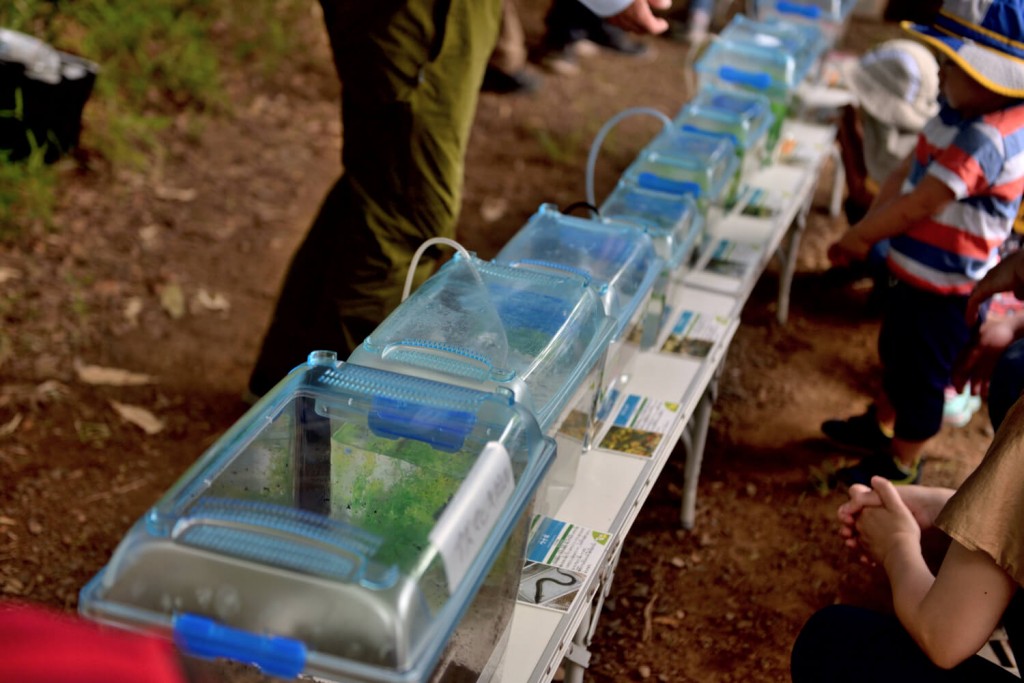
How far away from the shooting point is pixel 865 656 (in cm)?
166

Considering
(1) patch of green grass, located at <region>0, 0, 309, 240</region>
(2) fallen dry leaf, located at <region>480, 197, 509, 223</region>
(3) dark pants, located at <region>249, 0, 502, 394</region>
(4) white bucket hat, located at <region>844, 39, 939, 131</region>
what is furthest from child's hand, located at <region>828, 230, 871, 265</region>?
(1) patch of green grass, located at <region>0, 0, 309, 240</region>

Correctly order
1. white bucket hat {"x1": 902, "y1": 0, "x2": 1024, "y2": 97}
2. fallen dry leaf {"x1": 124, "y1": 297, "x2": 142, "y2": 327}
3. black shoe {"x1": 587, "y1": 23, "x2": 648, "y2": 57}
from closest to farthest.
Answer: white bucket hat {"x1": 902, "y1": 0, "x2": 1024, "y2": 97}, fallen dry leaf {"x1": 124, "y1": 297, "x2": 142, "y2": 327}, black shoe {"x1": 587, "y1": 23, "x2": 648, "y2": 57}

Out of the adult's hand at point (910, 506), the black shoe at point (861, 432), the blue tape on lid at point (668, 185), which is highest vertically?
the blue tape on lid at point (668, 185)

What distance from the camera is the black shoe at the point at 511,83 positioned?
18.8 ft

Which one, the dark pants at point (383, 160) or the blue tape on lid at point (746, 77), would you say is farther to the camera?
the blue tape on lid at point (746, 77)

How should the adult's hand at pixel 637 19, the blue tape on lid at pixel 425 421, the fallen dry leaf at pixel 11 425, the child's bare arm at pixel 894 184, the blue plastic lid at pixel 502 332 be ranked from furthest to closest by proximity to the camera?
the fallen dry leaf at pixel 11 425
the child's bare arm at pixel 894 184
the adult's hand at pixel 637 19
the blue plastic lid at pixel 502 332
the blue tape on lid at pixel 425 421

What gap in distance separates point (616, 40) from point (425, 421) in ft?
17.6

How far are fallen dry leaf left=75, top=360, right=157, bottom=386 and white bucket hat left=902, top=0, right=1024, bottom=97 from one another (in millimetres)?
2634

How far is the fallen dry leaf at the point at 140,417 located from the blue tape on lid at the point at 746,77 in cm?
220

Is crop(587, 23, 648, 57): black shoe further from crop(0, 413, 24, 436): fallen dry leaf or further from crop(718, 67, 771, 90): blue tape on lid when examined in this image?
crop(0, 413, 24, 436): fallen dry leaf

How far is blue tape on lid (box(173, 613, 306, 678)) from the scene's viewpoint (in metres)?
1.17

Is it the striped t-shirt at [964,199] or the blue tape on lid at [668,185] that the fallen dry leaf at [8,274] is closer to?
the blue tape on lid at [668,185]

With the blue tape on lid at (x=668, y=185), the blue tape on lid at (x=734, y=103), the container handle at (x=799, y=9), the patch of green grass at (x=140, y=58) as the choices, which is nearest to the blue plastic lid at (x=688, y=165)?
the blue tape on lid at (x=668, y=185)

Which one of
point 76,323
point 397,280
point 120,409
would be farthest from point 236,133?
point 397,280
